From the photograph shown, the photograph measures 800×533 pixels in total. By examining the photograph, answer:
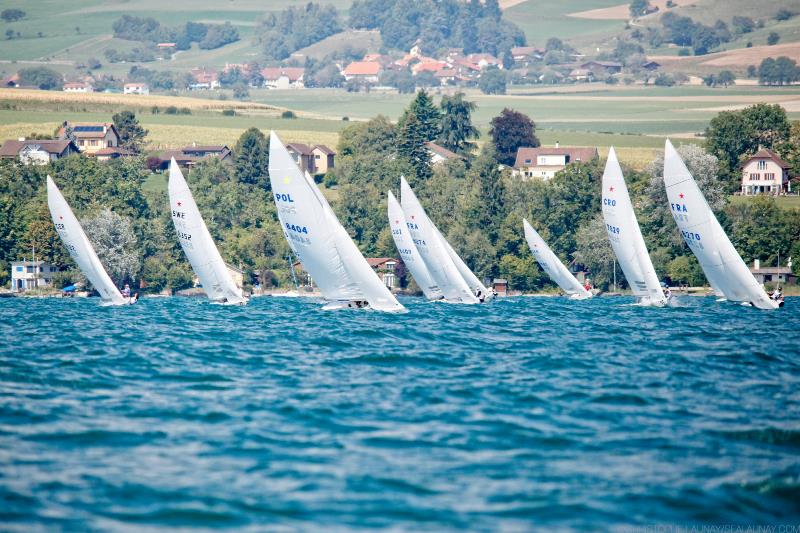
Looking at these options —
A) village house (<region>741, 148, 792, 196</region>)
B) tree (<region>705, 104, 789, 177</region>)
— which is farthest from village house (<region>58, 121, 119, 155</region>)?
village house (<region>741, 148, 792, 196</region>)

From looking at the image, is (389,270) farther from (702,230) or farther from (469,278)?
(702,230)

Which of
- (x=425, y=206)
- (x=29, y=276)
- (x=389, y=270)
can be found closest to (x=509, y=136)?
(x=425, y=206)

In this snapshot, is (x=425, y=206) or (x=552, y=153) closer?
(x=425, y=206)

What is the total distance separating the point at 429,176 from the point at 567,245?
86.8 ft

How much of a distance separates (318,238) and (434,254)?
1611cm

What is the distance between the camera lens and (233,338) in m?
43.2

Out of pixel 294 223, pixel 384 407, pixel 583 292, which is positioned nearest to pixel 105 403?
pixel 384 407

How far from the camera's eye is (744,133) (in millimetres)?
131250

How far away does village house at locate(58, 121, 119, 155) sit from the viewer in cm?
15362

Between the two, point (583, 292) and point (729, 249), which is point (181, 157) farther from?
point (729, 249)

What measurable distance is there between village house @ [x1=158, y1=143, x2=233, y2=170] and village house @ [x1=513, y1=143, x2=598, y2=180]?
3383 centimetres

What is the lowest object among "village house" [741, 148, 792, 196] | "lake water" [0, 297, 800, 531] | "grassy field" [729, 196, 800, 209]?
"grassy field" [729, 196, 800, 209]

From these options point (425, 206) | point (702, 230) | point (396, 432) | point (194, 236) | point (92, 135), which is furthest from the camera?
point (92, 135)

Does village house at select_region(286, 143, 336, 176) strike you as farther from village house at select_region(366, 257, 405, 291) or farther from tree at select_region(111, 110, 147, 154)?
village house at select_region(366, 257, 405, 291)
